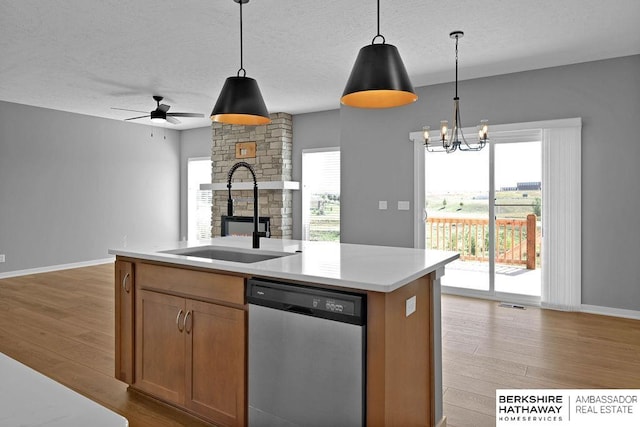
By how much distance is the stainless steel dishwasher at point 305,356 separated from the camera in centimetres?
165

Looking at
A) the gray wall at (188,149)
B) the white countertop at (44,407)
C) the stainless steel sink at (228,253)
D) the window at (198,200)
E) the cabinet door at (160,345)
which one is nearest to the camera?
the white countertop at (44,407)

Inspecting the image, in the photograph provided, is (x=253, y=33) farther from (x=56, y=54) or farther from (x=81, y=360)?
(x=81, y=360)

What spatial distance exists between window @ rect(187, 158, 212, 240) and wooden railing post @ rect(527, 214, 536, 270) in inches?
230

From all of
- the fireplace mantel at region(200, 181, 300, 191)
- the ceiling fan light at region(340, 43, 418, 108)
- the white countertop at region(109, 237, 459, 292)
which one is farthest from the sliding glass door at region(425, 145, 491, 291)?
the ceiling fan light at region(340, 43, 418, 108)

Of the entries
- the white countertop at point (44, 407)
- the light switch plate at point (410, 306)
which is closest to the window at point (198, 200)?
the light switch plate at point (410, 306)

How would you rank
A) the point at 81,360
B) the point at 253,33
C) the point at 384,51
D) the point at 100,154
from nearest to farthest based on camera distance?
the point at 384,51, the point at 81,360, the point at 253,33, the point at 100,154

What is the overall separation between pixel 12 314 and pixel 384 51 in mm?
4482

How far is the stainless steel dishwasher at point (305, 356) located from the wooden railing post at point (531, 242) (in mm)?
3885

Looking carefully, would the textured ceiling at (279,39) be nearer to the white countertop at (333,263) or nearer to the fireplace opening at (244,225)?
the white countertop at (333,263)

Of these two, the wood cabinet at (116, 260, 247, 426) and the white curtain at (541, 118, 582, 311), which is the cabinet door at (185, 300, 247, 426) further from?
the white curtain at (541, 118, 582, 311)

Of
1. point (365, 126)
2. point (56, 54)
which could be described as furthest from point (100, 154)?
point (365, 126)

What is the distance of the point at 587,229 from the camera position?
4.44 metres

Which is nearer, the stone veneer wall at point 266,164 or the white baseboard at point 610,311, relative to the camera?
the white baseboard at point 610,311

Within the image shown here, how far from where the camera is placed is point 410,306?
1835 millimetres
